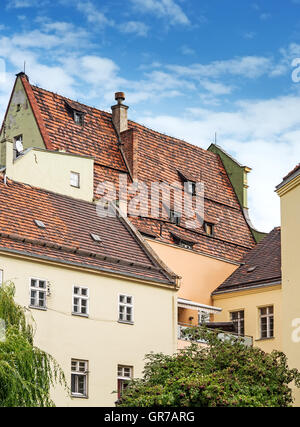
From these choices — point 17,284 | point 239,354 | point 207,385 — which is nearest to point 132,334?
point 17,284

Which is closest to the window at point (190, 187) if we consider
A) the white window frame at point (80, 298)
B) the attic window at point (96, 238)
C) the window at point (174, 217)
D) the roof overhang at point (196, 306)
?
the window at point (174, 217)

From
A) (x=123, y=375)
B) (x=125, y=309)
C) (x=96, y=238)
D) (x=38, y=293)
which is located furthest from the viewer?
(x=96, y=238)

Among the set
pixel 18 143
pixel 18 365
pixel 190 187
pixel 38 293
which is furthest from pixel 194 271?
pixel 18 365

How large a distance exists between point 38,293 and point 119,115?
1797 cm

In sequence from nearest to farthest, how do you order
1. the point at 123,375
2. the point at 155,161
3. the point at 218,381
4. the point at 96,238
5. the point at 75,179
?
the point at 218,381 < the point at 123,375 < the point at 96,238 < the point at 75,179 < the point at 155,161

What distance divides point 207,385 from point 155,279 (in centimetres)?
1203

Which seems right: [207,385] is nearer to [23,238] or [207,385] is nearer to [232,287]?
[23,238]

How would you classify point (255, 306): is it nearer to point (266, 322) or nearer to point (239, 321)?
point (266, 322)

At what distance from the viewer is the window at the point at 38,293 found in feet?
110

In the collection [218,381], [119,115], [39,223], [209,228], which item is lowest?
[218,381]

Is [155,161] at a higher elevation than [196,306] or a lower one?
higher

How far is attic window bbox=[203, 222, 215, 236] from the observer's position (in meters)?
48.7

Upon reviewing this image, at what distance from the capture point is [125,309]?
3628 cm

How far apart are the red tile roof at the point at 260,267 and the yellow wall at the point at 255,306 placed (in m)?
0.35
